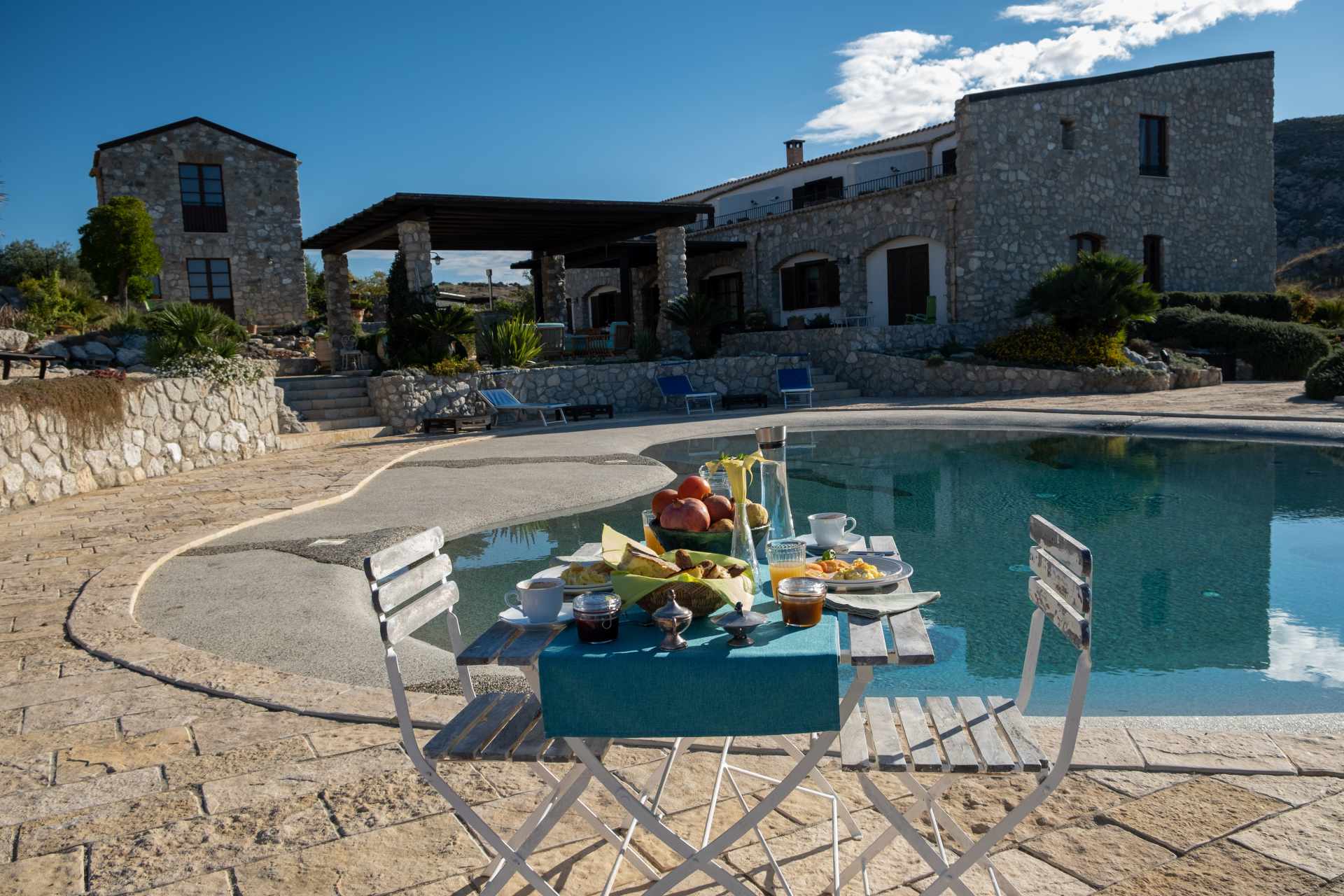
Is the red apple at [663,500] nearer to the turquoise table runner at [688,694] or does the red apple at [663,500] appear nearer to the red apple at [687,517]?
the red apple at [687,517]

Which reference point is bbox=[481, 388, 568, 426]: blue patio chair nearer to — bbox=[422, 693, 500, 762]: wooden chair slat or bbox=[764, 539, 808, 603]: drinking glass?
bbox=[422, 693, 500, 762]: wooden chair slat

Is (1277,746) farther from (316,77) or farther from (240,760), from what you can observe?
(316,77)

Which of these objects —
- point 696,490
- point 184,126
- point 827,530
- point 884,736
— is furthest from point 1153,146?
point 184,126

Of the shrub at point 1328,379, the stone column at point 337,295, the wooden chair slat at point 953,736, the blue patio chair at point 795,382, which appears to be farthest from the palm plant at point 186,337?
the shrub at point 1328,379

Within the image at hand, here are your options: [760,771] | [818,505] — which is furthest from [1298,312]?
[760,771]

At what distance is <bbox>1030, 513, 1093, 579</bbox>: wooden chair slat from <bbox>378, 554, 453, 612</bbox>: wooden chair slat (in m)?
1.48

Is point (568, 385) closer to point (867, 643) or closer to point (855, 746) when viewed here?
point (855, 746)

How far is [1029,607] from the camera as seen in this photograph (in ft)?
17.2

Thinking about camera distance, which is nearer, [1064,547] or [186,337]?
[1064,547]

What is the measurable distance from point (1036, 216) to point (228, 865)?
20806 mm

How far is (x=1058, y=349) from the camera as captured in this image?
17172 millimetres

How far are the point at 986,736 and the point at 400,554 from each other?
1.44 metres

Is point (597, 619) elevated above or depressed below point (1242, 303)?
below

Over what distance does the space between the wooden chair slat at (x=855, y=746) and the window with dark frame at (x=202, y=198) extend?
27.5 meters
